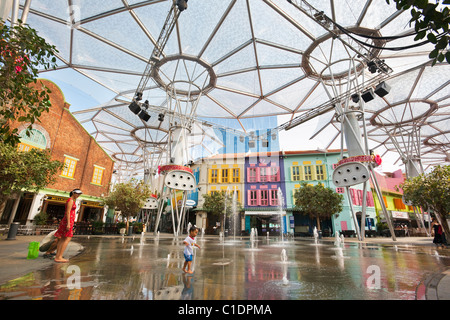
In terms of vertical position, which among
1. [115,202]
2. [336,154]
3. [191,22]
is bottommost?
[115,202]

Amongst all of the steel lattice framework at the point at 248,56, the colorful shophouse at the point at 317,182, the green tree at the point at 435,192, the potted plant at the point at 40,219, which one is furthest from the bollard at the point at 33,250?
the colorful shophouse at the point at 317,182

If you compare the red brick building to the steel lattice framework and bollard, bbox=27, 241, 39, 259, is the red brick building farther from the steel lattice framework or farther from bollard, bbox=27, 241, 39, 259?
bollard, bbox=27, 241, 39, 259

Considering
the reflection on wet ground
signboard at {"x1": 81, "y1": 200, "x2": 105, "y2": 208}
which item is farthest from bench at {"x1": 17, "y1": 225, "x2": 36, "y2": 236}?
the reflection on wet ground

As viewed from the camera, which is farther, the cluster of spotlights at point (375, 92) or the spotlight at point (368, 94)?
the spotlight at point (368, 94)

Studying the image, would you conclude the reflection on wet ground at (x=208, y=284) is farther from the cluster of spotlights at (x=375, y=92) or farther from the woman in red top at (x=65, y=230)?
the cluster of spotlights at (x=375, y=92)

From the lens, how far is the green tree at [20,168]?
11.5 metres

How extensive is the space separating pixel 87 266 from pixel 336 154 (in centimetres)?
3548

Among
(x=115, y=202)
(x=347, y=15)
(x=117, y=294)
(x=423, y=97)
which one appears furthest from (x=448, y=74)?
(x=115, y=202)

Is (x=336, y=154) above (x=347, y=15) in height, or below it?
below

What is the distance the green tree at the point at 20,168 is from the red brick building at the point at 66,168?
6.48 meters
